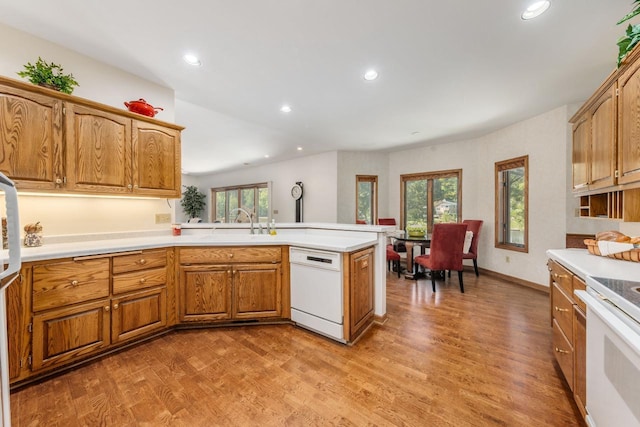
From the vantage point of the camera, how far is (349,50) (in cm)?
217

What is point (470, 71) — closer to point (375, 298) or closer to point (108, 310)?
point (375, 298)

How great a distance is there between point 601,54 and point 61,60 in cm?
479

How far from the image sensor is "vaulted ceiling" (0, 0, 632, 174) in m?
1.74

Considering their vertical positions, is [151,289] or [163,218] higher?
[163,218]

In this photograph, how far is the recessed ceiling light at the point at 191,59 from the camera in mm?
2250

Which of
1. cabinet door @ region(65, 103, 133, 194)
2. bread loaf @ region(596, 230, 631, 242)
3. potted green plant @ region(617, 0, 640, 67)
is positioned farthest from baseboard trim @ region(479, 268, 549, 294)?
cabinet door @ region(65, 103, 133, 194)

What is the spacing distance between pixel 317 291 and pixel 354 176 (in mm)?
4147

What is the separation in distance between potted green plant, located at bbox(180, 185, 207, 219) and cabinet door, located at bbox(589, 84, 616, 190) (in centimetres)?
1007

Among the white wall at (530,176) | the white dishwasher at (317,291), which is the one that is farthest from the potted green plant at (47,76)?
the white wall at (530,176)

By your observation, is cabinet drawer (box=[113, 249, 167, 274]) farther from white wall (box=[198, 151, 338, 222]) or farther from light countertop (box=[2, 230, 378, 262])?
white wall (box=[198, 151, 338, 222])

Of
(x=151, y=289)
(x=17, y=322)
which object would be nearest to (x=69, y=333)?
(x=17, y=322)

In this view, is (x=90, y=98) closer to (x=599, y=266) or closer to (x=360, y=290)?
(x=360, y=290)

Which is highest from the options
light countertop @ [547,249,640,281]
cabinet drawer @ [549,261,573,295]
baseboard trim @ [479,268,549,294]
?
light countertop @ [547,249,640,281]

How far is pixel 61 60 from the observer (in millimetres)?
2170
